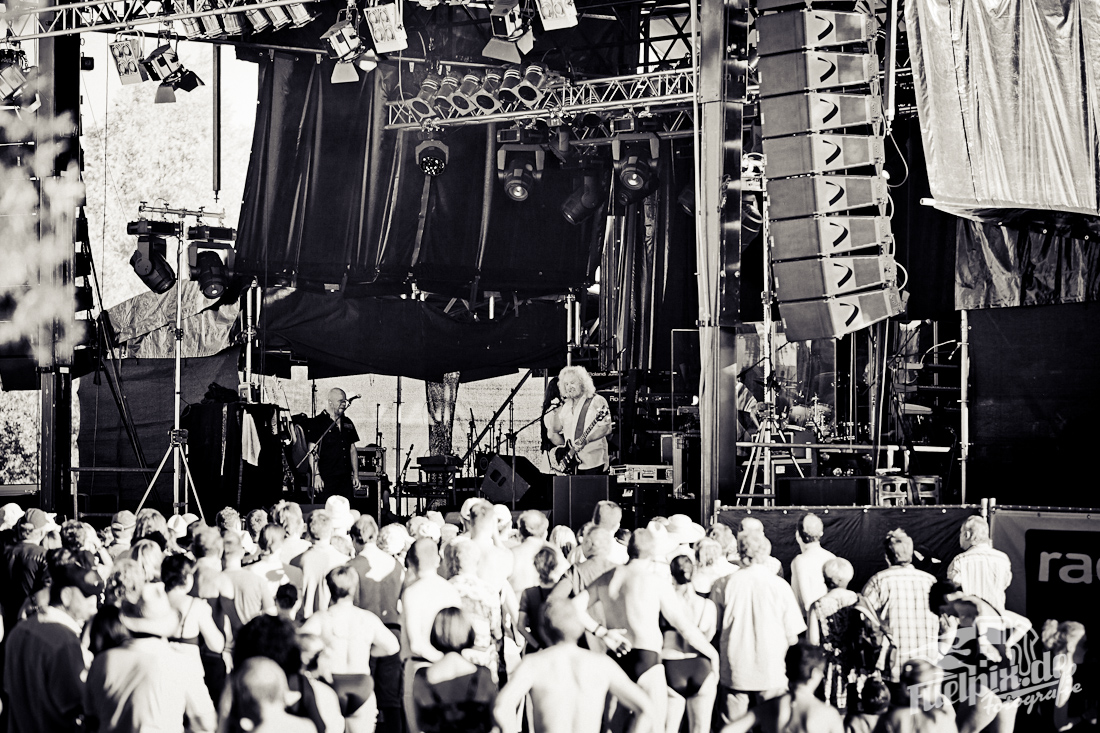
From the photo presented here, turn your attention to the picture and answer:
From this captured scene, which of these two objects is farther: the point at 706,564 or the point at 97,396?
the point at 97,396

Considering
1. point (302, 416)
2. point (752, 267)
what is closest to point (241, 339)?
point (302, 416)

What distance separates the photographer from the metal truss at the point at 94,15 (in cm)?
1304

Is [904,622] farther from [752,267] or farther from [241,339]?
[241,339]

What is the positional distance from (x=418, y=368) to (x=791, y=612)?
10.5 m

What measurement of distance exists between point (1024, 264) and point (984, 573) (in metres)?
5.95

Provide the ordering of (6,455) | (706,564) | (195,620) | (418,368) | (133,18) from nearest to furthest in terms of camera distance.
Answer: (195,620) < (706,564) < (133,18) < (418,368) < (6,455)

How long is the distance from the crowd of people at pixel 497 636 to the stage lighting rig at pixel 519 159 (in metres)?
8.87

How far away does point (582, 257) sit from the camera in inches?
666

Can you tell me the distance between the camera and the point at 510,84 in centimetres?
1475

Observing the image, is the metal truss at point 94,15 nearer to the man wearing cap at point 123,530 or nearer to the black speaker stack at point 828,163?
the black speaker stack at point 828,163

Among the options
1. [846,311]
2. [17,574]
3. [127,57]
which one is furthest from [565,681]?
[127,57]

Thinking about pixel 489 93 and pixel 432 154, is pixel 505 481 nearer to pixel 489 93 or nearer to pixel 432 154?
pixel 432 154

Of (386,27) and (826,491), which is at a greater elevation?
(386,27)

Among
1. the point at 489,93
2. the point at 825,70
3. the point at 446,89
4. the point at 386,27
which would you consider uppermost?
the point at 386,27
